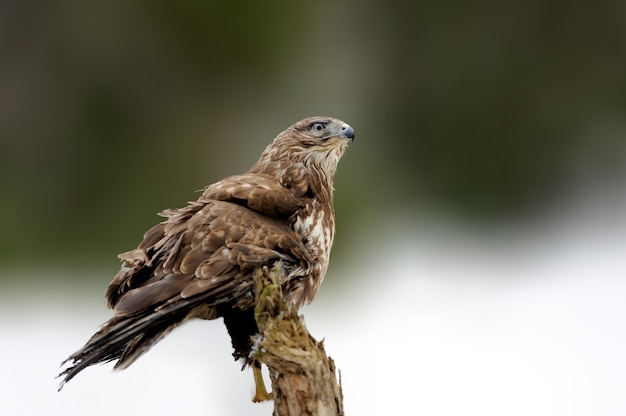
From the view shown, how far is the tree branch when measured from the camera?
3.15m

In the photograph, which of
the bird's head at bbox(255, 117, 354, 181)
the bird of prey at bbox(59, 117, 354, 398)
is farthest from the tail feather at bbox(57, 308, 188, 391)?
the bird's head at bbox(255, 117, 354, 181)

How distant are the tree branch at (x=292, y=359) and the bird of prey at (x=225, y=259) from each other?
16cm

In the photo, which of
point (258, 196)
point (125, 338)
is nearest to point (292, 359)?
point (125, 338)

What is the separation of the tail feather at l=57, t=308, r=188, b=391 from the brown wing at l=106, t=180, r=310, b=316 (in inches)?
1.7

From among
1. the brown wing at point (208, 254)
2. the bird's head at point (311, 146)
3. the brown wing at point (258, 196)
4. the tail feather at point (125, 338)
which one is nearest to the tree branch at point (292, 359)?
the brown wing at point (208, 254)

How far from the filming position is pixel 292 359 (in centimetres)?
314

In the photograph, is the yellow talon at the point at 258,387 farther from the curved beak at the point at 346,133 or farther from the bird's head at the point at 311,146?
the curved beak at the point at 346,133

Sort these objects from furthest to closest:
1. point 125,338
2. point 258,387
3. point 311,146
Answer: point 311,146, point 258,387, point 125,338

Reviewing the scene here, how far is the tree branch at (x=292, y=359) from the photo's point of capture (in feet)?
10.3

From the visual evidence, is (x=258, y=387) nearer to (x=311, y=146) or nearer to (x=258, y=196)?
(x=258, y=196)

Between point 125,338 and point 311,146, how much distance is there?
143cm

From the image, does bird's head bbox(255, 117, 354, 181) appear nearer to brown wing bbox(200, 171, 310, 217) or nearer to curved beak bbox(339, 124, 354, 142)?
curved beak bbox(339, 124, 354, 142)

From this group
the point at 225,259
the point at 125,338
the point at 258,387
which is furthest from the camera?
the point at 258,387

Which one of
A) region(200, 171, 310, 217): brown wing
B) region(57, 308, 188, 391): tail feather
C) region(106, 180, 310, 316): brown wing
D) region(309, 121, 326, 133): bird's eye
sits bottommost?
region(57, 308, 188, 391): tail feather
